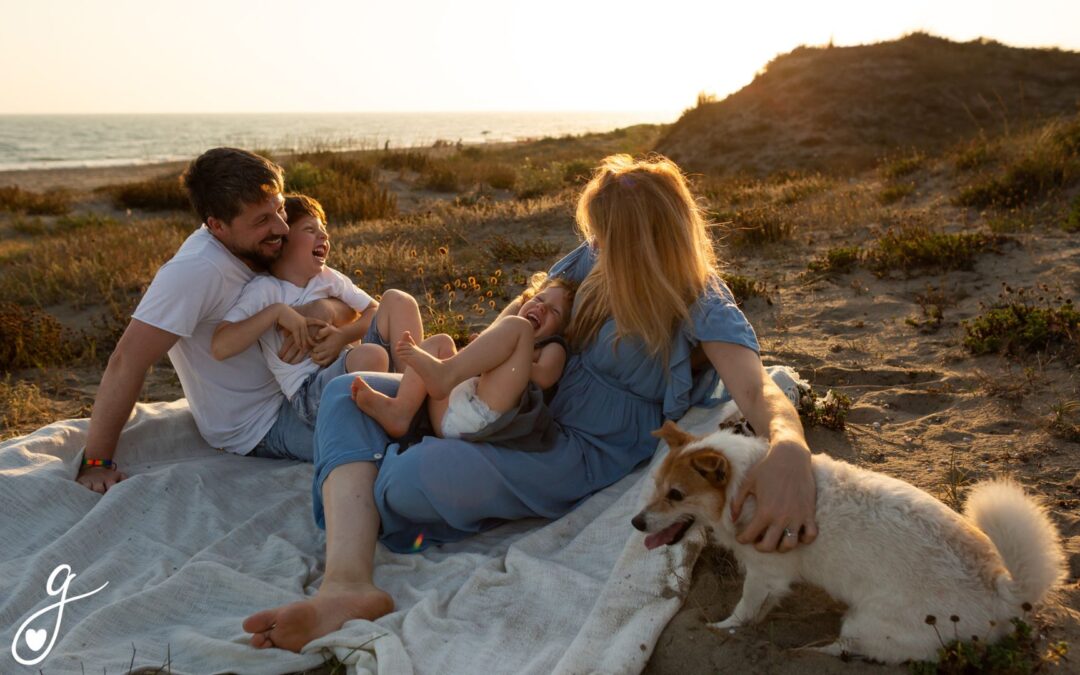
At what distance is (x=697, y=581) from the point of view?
11.0 feet

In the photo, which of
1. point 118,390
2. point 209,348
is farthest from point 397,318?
point 118,390

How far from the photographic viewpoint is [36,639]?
10.7 ft

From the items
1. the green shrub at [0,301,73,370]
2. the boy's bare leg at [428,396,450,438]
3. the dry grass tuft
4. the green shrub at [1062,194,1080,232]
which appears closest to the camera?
the boy's bare leg at [428,396,450,438]

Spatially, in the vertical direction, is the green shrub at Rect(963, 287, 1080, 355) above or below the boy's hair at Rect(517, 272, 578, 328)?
below

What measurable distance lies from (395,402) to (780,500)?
6.28 feet

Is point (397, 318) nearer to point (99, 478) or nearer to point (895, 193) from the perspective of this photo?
point (99, 478)

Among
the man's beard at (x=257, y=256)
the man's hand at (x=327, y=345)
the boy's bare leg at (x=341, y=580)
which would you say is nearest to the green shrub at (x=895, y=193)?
the man's hand at (x=327, y=345)

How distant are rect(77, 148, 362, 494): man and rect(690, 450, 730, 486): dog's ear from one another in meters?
2.77

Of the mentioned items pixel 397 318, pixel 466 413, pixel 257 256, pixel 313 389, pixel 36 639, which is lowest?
pixel 36 639

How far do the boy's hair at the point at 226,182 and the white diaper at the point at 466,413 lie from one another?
1678 millimetres

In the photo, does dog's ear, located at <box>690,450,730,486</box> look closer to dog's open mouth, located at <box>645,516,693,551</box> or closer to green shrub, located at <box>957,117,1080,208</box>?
dog's open mouth, located at <box>645,516,693,551</box>

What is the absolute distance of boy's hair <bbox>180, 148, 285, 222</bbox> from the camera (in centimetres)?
434

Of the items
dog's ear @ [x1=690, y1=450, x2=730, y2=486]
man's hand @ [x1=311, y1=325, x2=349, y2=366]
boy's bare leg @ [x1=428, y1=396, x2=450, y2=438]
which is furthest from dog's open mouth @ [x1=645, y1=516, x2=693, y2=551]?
man's hand @ [x1=311, y1=325, x2=349, y2=366]

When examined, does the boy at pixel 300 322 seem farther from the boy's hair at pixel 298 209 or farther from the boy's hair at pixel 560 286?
the boy's hair at pixel 560 286
